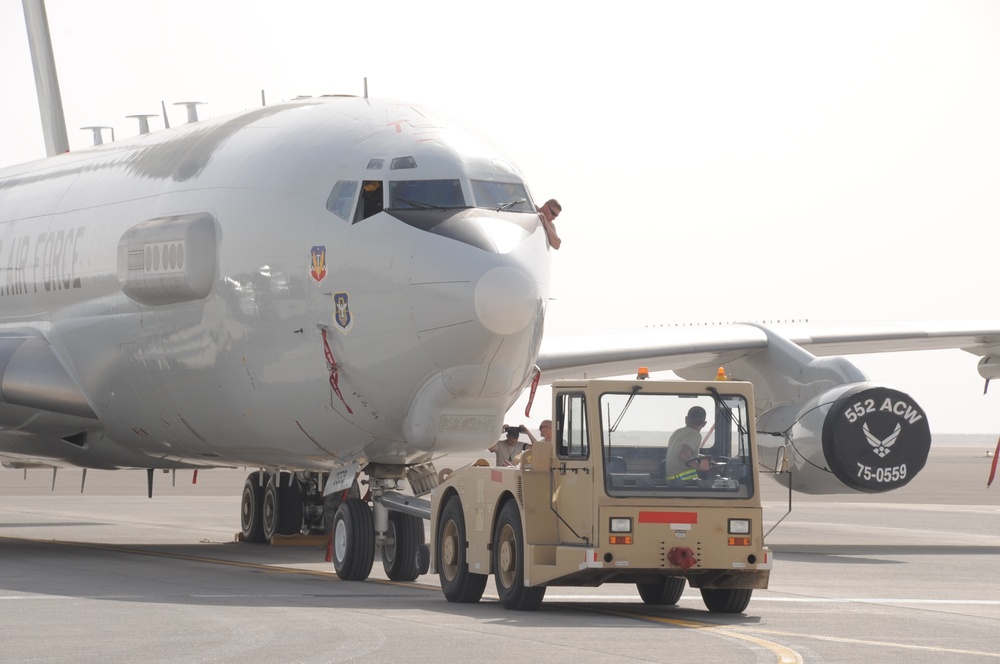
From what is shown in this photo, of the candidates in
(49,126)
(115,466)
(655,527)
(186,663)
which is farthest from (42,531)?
(186,663)

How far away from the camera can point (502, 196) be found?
Answer: 18.3 m

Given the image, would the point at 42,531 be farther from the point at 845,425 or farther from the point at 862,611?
the point at 862,611

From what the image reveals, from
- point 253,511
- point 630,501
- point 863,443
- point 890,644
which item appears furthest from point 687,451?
point 253,511

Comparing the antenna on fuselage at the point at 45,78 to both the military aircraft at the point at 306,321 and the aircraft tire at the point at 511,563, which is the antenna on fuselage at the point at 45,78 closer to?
the military aircraft at the point at 306,321

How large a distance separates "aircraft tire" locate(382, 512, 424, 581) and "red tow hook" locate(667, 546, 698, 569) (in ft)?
14.6

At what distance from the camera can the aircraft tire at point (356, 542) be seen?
18.2 m

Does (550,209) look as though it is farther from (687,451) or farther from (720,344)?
(720,344)

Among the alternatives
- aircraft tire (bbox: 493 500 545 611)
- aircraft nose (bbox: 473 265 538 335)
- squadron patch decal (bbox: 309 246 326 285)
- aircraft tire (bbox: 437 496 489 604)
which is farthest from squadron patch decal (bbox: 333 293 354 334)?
aircraft tire (bbox: 493 500 545 611)

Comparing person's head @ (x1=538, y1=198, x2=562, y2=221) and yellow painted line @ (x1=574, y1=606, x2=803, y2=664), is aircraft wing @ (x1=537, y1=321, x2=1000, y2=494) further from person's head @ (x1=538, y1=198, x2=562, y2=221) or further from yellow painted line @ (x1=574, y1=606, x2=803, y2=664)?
yellow painted line @ (x1=574, y1=606, x2=803, y2=664)

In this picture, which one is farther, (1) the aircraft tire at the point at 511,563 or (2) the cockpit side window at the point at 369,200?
(2) the cockpit side window at the point at 369,200

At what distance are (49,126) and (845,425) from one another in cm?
1732

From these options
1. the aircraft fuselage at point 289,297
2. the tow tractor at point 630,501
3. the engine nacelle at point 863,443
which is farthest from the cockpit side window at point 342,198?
the engine nacelle at point 863,443

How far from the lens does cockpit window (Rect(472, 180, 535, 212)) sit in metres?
18.0

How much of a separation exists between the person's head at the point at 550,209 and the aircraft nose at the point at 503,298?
5.41 feet
